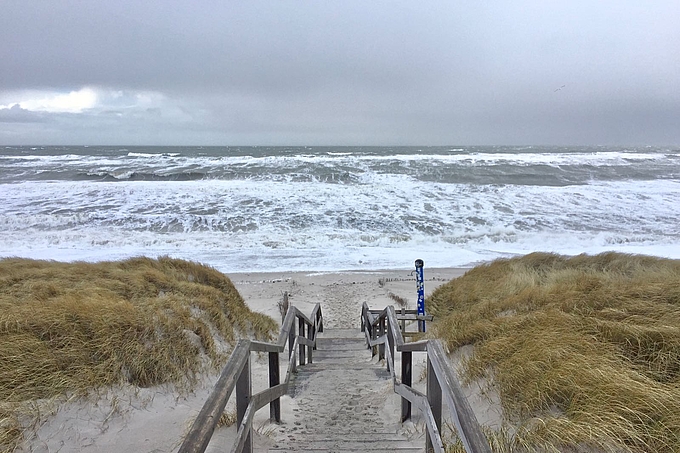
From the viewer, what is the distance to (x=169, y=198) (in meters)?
29.6

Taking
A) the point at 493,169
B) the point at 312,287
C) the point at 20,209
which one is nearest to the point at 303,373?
the point at 312,287

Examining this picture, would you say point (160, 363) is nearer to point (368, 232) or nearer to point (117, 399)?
point (117, 399)

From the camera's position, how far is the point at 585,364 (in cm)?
320

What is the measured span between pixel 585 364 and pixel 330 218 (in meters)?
21.7

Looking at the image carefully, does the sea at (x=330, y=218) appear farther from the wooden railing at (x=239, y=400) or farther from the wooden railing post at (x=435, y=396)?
the wooden railing post at (x=435, y=396)

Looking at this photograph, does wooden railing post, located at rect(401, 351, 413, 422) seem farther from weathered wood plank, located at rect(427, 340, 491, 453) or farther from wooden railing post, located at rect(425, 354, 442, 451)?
weathered wood plank, located at rect(427, 340, 491, 453)

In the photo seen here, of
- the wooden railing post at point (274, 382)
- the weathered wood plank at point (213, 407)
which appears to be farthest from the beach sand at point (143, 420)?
the weathered wood plank at point (213, 407)

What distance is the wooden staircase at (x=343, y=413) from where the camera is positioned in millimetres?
3320

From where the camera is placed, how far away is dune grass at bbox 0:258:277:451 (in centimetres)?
356

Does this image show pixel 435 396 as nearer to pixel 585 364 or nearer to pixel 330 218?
pixel 585 364

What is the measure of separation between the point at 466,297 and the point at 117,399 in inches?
311

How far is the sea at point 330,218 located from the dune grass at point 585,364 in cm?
1154

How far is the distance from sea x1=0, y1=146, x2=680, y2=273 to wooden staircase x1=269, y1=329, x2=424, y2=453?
10393 millimetres

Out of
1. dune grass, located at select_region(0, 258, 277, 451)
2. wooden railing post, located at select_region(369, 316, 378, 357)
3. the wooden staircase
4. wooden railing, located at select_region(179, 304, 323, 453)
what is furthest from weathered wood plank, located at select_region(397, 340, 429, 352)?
wooden railing post, located at select_region(369, 316, 378, 357)
